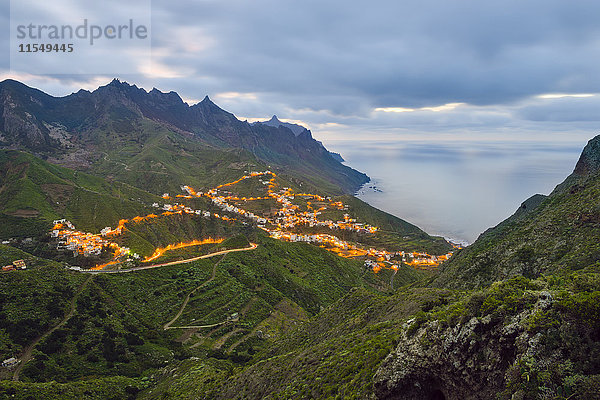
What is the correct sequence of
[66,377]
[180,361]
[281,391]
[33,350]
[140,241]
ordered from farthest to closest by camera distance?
[140,241], [180,361], [33,350], [66,377], [281,391]

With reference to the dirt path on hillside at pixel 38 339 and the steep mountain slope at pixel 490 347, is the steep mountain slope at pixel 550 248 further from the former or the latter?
the dirt path on hillside at pixel 38 339

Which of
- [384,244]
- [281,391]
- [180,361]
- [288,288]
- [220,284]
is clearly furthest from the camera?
[384,244]

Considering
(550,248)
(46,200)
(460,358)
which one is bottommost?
(460,358)

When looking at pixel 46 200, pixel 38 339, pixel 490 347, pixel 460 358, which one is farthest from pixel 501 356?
pixel 46 200

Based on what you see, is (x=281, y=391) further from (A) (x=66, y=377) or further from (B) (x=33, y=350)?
(B) (x=33, y=350)

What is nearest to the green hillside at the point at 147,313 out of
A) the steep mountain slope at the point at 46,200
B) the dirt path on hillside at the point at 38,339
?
the dirt path on hillside at the point at 38,339

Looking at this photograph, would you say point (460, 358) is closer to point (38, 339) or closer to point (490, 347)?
point (490, 347)

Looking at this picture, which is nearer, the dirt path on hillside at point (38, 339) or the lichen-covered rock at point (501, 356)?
the lichen-covered rock at point (501, 356)

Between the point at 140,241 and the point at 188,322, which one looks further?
the point at 140,241

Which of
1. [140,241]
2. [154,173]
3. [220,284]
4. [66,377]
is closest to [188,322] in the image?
[220,284]

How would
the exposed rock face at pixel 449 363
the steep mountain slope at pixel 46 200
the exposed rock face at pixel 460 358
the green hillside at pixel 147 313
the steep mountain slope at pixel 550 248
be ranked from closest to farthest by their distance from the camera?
the exposed rock face at pixel 460 358 < the exposed rock face at pixel 449 363 < the steep mountain slope at pixel 550 248 < the green hillside at pixel 147 313 < the steep mountain slope at pixel 46 200

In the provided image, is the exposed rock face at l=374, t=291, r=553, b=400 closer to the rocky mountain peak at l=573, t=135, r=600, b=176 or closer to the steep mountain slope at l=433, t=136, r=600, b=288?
the steep mountain slope at l=433, t=136, r=600, b=288
